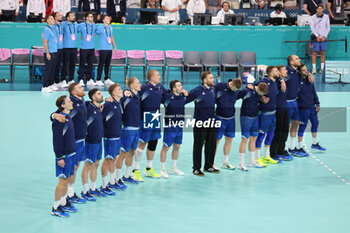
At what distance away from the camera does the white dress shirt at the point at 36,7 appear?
24719 mm

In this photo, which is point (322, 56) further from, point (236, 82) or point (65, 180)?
point (65, 180)

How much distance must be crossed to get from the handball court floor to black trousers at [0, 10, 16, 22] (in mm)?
11117

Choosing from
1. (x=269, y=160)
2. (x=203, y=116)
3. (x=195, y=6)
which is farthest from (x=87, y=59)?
(x=203, y=116)

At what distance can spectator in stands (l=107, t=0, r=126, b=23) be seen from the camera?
25391mm

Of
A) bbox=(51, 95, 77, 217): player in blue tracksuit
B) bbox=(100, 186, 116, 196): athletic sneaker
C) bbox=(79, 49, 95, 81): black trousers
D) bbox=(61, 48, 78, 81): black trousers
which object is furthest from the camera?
bbox=(79, 49, 95, 81): black trousers

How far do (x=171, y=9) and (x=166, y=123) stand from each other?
15101 millimetres

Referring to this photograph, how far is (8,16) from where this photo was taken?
2481cm

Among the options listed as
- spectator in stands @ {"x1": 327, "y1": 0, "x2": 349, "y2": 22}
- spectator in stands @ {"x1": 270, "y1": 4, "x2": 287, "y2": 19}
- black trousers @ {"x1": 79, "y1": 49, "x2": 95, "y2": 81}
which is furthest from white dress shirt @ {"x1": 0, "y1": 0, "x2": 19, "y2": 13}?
spectator in stands @ {"x1": 327, "y1": 0, "x2": 349, "y2": 22}

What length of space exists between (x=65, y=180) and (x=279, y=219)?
3500 mm

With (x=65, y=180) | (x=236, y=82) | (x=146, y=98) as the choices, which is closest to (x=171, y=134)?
(x=146, y=98)

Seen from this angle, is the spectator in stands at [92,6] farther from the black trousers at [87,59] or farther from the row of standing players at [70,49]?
the black trousers at [87,59]

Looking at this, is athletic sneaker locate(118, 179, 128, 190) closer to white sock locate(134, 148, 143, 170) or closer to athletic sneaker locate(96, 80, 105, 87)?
white sock locate(134, 148, 143, 170)

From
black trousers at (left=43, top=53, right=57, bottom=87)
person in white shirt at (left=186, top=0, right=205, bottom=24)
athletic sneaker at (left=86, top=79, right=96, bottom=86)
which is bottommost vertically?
athletic sneaker at (left=86, top=79, right=96, bottom=86)

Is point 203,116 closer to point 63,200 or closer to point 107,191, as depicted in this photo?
point 107,191
